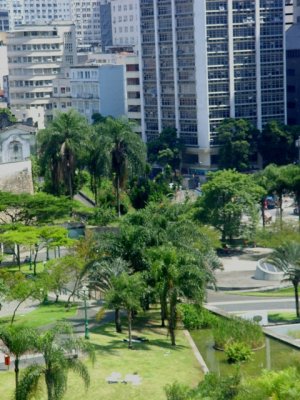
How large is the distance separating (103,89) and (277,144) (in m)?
28.8

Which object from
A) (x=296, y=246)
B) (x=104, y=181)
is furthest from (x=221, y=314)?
(x=104, y=181)

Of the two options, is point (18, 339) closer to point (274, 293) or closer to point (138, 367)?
point (138, 367)

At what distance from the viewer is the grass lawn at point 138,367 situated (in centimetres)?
3469

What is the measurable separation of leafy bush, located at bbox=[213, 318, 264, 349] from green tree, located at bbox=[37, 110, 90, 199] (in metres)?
34.2

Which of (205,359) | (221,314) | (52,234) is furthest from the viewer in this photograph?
(52,234)

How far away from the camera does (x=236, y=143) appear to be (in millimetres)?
102375

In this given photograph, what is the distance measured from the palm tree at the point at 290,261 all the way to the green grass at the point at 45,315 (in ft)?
32.7

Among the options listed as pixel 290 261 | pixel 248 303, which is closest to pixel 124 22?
pixel 248 303

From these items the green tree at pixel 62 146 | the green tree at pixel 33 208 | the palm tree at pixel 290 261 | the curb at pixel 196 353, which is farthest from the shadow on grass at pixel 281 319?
the green tree at pixel 62 146

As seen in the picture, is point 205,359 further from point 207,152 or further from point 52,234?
point 207,152

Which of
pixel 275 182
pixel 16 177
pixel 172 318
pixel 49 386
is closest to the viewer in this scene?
pixel 49 386

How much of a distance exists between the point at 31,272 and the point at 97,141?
20.5m

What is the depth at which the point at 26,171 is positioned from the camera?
2921 inches

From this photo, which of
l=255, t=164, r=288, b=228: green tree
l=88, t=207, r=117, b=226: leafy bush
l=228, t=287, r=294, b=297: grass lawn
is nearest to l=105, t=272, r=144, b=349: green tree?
l=228, t=287, r=294, b=297: grass lawn
